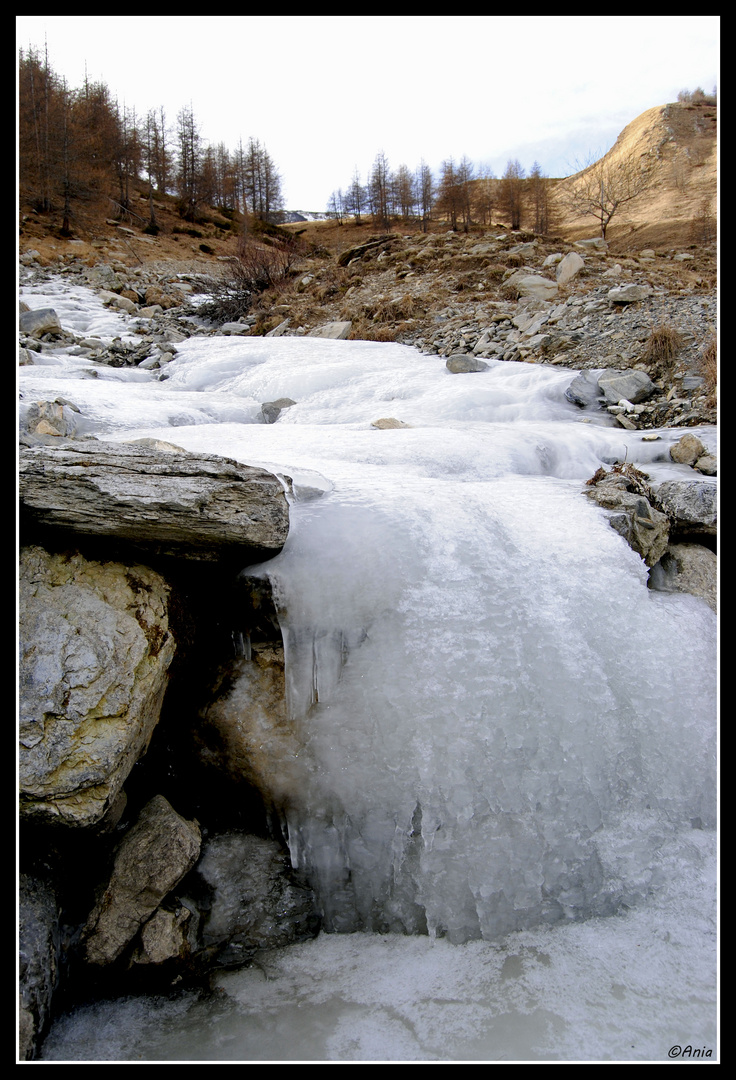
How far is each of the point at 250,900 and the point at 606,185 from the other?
26.3 m

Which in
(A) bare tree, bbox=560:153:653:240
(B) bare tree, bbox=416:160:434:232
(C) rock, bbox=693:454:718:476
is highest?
(B) bare tree, bbox=416:160:434:232

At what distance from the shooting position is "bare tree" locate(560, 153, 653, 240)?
64.4 ft

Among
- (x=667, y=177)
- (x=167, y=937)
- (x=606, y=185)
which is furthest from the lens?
(x=667, y=177)

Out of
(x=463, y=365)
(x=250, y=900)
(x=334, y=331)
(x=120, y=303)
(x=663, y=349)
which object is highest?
(x=120, y=303)

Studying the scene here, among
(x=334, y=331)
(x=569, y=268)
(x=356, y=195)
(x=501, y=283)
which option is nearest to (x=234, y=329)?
(x=334, y=331)

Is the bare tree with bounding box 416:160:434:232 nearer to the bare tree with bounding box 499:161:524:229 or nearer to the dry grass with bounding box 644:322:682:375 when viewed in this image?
the bare tree with bounding box 499:161:524:229

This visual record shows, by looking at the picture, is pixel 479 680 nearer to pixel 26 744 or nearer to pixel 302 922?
pixel 302 922

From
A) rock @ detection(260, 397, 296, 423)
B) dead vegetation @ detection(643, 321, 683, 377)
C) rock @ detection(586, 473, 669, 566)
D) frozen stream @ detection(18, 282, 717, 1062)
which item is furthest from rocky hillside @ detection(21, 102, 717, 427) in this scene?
frozen stream @ detection(18, 282, 717, 1062)

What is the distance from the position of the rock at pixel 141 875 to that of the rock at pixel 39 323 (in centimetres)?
1014

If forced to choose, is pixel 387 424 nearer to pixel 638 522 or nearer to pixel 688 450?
pixel 688 450

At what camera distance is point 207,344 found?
10945 millimetres

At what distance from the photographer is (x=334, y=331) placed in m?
11.2

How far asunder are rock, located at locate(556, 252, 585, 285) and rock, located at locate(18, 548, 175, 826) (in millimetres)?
10528

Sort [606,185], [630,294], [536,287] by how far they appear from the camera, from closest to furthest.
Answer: [630,294]
[536,287]
[606,185]
